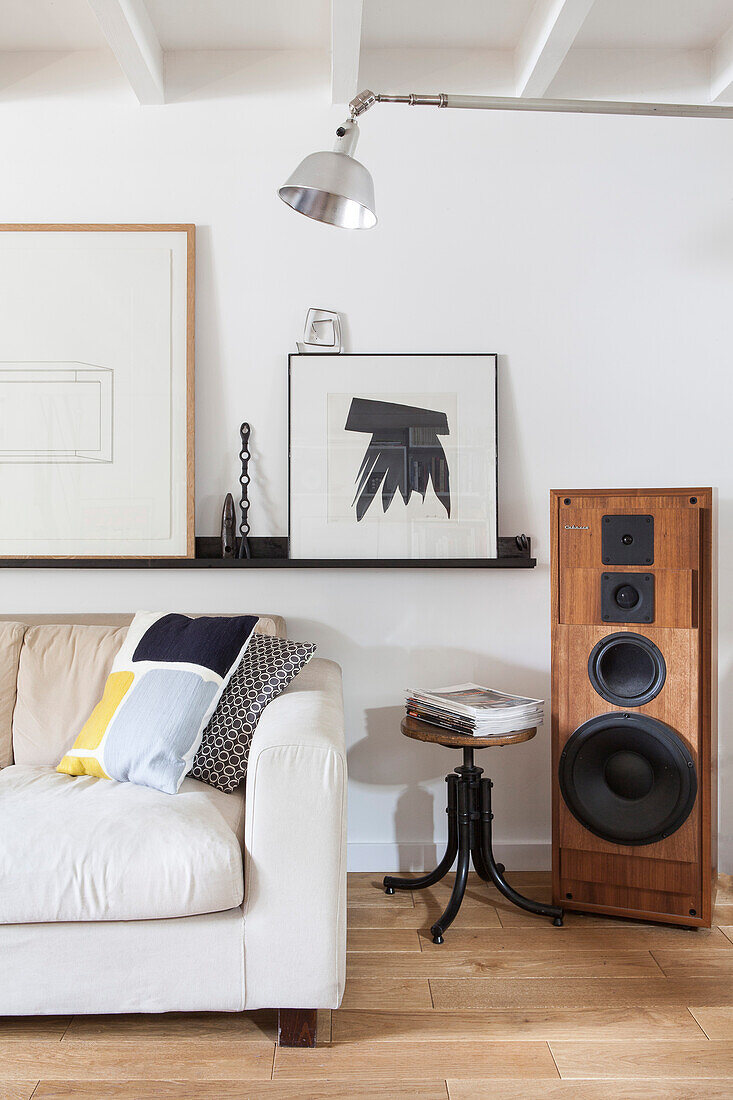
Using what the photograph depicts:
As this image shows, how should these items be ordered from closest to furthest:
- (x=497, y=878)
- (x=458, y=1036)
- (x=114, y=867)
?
(x=114, y=867) < (x=458, y=1036) < (x=497, y=878)

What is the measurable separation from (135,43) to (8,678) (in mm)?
1843

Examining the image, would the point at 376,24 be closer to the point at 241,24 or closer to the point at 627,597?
the point at 241,24

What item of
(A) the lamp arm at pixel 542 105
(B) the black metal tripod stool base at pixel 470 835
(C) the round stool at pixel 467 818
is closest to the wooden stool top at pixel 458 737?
(C) the round stool at pixel 467 818

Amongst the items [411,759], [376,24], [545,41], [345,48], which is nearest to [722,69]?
[545,41]

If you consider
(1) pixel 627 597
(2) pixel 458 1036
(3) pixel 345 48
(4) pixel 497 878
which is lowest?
(2) pixel 458 1036

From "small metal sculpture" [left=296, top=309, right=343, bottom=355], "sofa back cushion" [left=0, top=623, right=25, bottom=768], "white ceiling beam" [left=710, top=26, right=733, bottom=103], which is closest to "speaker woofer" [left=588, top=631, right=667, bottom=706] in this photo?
"small metal sculpture" [left=296, top=309, right=343, bottom=355]

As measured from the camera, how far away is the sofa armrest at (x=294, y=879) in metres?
1.68

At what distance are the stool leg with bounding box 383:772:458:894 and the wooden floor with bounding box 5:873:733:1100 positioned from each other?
21 cm

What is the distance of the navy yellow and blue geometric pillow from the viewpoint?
1929 mm

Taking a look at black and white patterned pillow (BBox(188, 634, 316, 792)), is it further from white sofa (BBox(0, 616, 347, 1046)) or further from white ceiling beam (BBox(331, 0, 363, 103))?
white ceiling beam (BBox(331, 0, 363, 103))

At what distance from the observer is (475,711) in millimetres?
2209

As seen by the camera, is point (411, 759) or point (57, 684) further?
point (411, 759)

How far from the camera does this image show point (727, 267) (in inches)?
107

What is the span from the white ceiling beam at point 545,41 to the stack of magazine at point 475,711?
1.80 m
